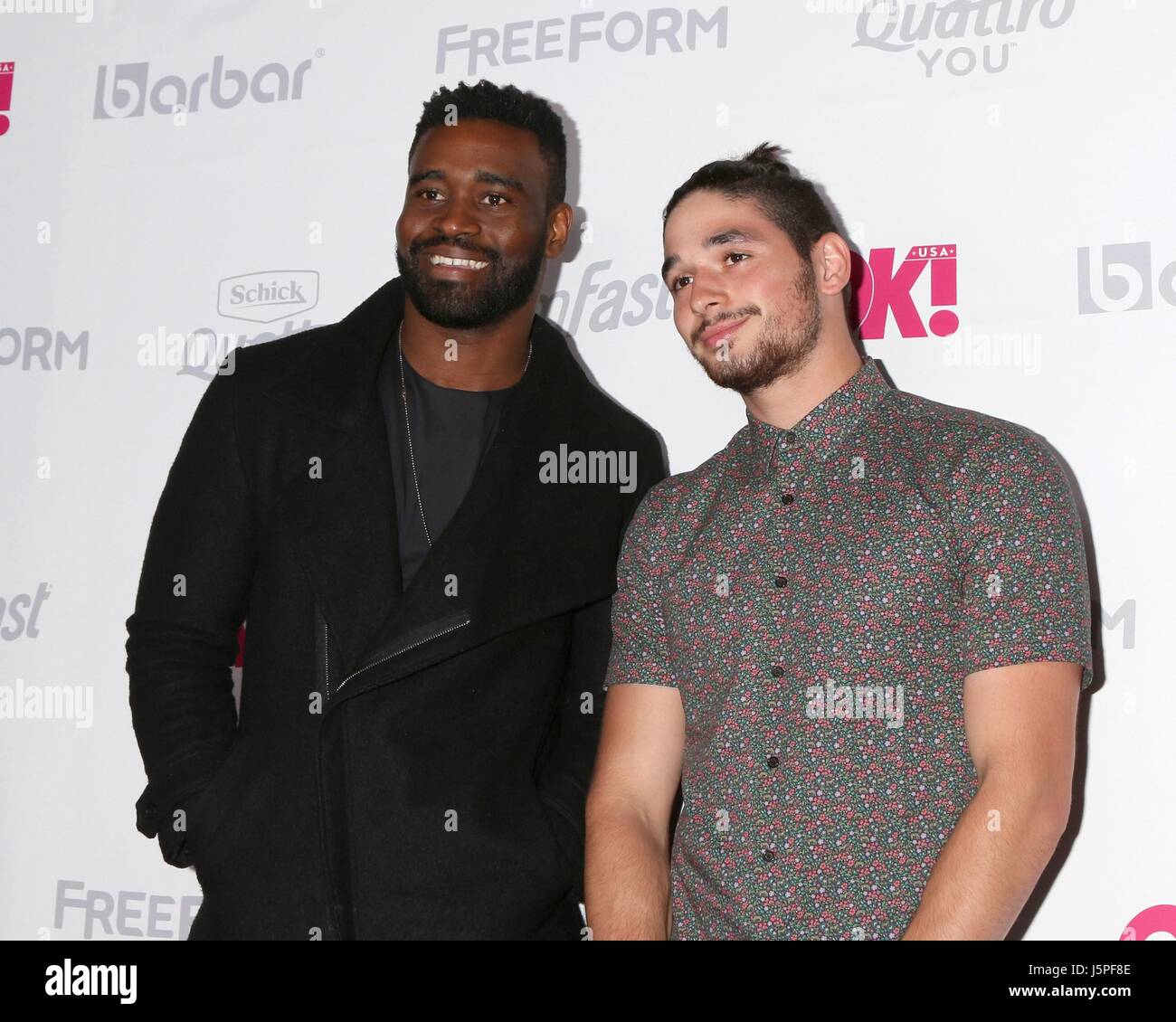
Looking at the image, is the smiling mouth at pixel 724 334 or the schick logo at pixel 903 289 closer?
the smiling mouth at pixel 724 334

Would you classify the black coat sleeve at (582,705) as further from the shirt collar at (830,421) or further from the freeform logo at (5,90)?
the freeform logo at (5,90)

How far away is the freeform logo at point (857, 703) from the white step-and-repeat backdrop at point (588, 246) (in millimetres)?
713

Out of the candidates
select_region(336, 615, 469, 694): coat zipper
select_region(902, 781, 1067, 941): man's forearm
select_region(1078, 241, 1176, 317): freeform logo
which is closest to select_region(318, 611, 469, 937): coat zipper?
select_region(336, 615, 469, 694): coat zipper

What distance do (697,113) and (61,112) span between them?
1641 mm

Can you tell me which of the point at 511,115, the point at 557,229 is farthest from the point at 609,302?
the point at 511,115

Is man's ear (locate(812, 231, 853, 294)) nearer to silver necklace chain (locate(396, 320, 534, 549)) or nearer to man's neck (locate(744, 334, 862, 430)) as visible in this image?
man's neck (locate(744, 334, 862, 430))

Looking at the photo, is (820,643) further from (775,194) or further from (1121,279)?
(1121,279)

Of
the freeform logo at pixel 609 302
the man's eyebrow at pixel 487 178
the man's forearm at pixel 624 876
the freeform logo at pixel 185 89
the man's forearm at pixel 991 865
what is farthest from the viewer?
the freeform logo at pixel 185 89

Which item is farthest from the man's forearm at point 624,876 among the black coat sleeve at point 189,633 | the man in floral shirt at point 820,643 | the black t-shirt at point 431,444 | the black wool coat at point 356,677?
the black coat sleeve at point 189,633

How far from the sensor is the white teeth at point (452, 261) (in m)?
2.39

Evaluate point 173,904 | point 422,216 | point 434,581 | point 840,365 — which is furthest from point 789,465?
point 173,904

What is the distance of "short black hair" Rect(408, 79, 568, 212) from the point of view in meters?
2.52

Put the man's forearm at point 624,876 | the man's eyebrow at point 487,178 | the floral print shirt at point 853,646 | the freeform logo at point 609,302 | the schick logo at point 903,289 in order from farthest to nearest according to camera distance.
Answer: the freeform logo at point 609,302 < the schick logo at point 903,289 < the man's eyebrow at point 487,178 < the man's forearm at point 624,876 < the floral print shirt at point 853,646
